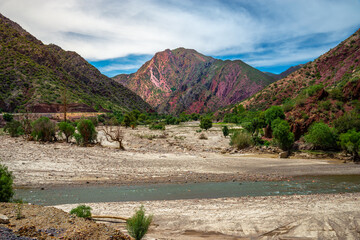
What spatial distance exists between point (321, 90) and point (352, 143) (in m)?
14.2

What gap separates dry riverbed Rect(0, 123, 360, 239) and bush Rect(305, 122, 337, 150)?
11.4ft

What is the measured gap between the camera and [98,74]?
136500mm

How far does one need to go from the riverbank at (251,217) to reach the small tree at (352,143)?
1727 cm

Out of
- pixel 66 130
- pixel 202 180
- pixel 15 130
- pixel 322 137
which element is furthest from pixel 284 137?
pixel 15 130

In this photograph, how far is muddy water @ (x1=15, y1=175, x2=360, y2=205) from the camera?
1399cm

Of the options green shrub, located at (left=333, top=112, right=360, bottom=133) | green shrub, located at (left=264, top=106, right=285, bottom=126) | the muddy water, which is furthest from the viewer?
green shrub, located at (left=264, top=106, right=285, bottom=126)

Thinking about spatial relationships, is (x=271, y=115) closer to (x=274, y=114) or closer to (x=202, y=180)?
(x=274, y=114)

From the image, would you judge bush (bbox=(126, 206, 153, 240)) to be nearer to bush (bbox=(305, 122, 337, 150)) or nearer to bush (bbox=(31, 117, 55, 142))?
bush (bbox=(31, 117, 55, 142))

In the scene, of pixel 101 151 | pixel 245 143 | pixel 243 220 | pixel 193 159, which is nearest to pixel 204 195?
pixel 243 220

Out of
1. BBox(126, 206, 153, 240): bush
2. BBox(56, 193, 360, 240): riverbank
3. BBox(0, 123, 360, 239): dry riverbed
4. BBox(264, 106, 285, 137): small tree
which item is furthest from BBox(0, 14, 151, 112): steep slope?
BBox(126, 206, 153, 240): bush

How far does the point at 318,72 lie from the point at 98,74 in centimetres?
11127

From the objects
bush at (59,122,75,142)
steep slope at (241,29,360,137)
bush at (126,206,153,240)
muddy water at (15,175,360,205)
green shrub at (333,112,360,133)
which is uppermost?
steep slope at (241,29,360,137)

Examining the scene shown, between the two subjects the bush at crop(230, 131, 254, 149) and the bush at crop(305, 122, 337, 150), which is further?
the bush at crop(230, 131, 254, 149)

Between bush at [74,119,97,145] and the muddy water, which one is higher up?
bush at [74,119,97,145]
